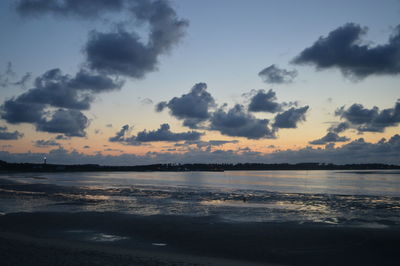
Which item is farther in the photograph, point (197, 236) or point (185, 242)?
point (197, 236)

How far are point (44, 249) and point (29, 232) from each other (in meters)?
5.89

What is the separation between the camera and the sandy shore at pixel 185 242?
1454cm

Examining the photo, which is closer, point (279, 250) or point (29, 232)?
point (279, 250)

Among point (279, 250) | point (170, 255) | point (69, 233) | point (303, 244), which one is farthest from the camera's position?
point (69, 233)

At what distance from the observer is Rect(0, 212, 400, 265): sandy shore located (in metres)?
14.5

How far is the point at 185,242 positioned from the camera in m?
18.3

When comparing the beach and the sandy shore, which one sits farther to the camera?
the beach

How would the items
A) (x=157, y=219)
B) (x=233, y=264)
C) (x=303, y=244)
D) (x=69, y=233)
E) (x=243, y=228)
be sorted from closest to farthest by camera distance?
(x=233, y=264), (x=303, y=244), (x=69, y=233), (x=243, y=228), (x=157, y=219)

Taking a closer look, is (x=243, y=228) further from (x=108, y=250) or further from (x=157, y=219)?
(x=108, y=250)

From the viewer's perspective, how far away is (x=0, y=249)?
14.9 metres

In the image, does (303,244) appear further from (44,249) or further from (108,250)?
(44,249)

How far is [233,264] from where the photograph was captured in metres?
14.3

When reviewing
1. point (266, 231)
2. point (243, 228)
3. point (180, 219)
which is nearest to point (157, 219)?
point (180, 219)

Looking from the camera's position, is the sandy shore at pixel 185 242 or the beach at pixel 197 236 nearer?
the sandy shore at pixel 185 242
